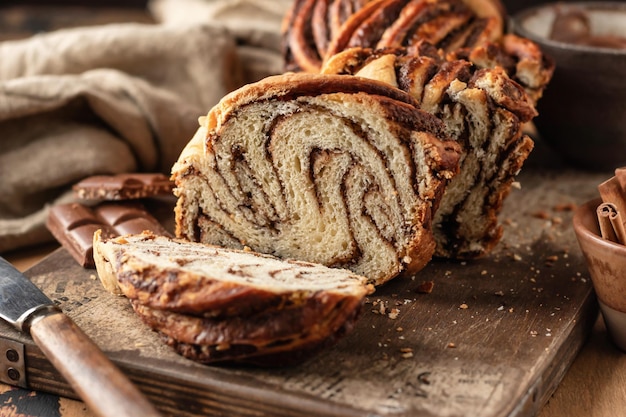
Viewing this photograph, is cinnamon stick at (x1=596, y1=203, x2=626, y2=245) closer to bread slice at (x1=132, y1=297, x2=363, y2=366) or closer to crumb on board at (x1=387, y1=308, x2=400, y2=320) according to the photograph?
crumb on board at (x1=387, y1=308, x2=400, y2=320)

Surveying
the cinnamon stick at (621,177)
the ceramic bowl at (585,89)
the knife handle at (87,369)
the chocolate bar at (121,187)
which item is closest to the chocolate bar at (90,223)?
the chocolate bar at (121,187)

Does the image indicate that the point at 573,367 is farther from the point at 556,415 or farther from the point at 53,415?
the point at 53,415

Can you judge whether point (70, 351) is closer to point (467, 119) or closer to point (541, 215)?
point (467, 119)

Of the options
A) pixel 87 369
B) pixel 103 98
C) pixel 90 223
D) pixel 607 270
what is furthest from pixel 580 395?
pixel 103 98

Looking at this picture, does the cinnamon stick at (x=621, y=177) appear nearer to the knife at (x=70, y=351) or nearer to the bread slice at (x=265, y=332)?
the bread slice at (x=265, y=332)

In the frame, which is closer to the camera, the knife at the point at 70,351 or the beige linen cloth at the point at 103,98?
the knife at the point at 70,351

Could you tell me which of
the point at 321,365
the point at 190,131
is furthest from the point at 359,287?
the point at 190,131
